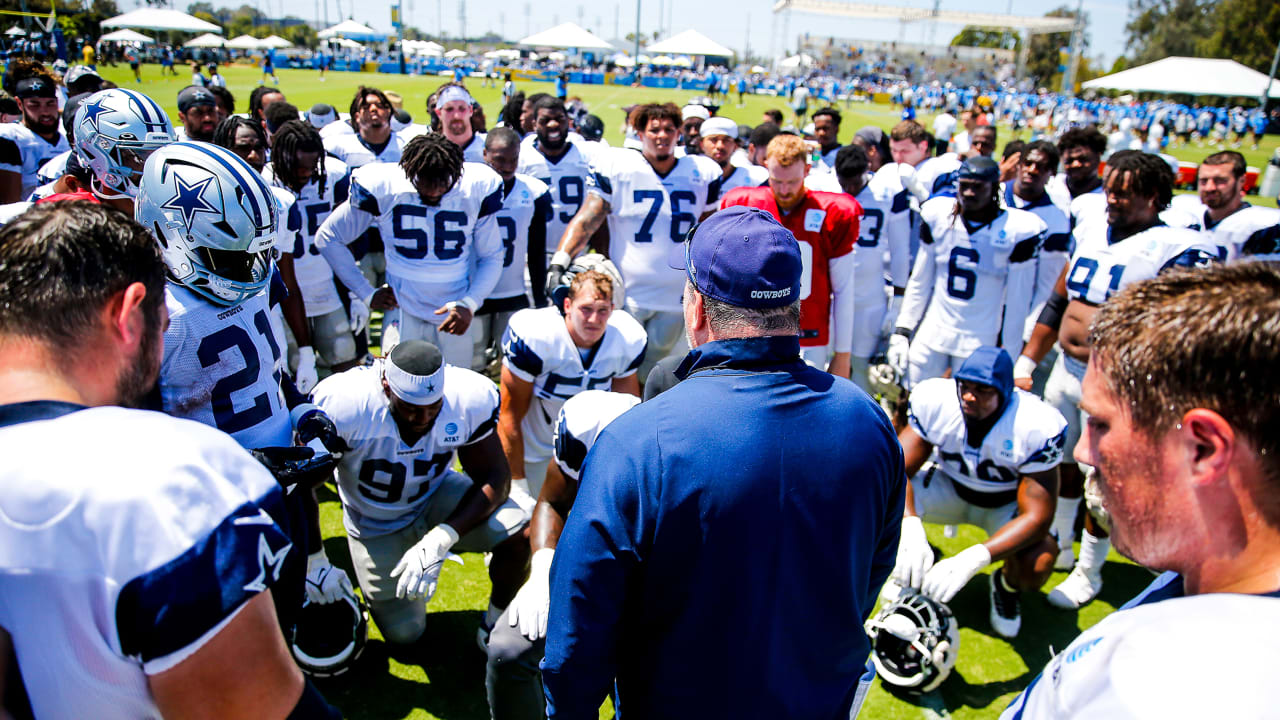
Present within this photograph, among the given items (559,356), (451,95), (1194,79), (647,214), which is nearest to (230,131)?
(451,95)

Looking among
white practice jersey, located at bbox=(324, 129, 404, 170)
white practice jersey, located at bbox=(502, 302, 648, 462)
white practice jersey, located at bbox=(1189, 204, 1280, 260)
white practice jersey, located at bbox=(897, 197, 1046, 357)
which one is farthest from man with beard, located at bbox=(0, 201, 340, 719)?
white practice jersey, located at bbox=(324, 129, 404, 170)

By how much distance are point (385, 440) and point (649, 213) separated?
96.5 inches

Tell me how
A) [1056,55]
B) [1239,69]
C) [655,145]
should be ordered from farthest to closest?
[1056,55]
[1239,69]
[655,145]

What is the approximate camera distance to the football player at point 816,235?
4242 millimetres

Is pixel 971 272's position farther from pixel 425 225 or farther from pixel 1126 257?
pixel 425 225

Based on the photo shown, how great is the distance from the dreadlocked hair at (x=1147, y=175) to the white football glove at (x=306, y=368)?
15.5ft

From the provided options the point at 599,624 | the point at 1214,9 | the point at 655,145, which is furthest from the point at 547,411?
the point at 1214,9

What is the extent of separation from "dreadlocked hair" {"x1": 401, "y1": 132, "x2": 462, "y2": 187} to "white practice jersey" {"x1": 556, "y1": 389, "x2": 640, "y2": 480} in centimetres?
222

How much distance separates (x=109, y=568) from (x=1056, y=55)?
98.3 metres

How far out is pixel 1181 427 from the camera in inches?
39.9

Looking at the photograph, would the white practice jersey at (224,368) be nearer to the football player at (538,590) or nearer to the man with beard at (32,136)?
the football player at (538,590)

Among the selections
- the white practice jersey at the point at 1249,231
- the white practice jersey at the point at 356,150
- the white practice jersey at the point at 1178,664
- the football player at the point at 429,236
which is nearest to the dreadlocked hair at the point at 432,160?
the football player at the point at 429,236

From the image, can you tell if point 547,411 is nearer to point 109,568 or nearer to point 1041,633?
point 1041,633

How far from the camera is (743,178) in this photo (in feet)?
20.4
